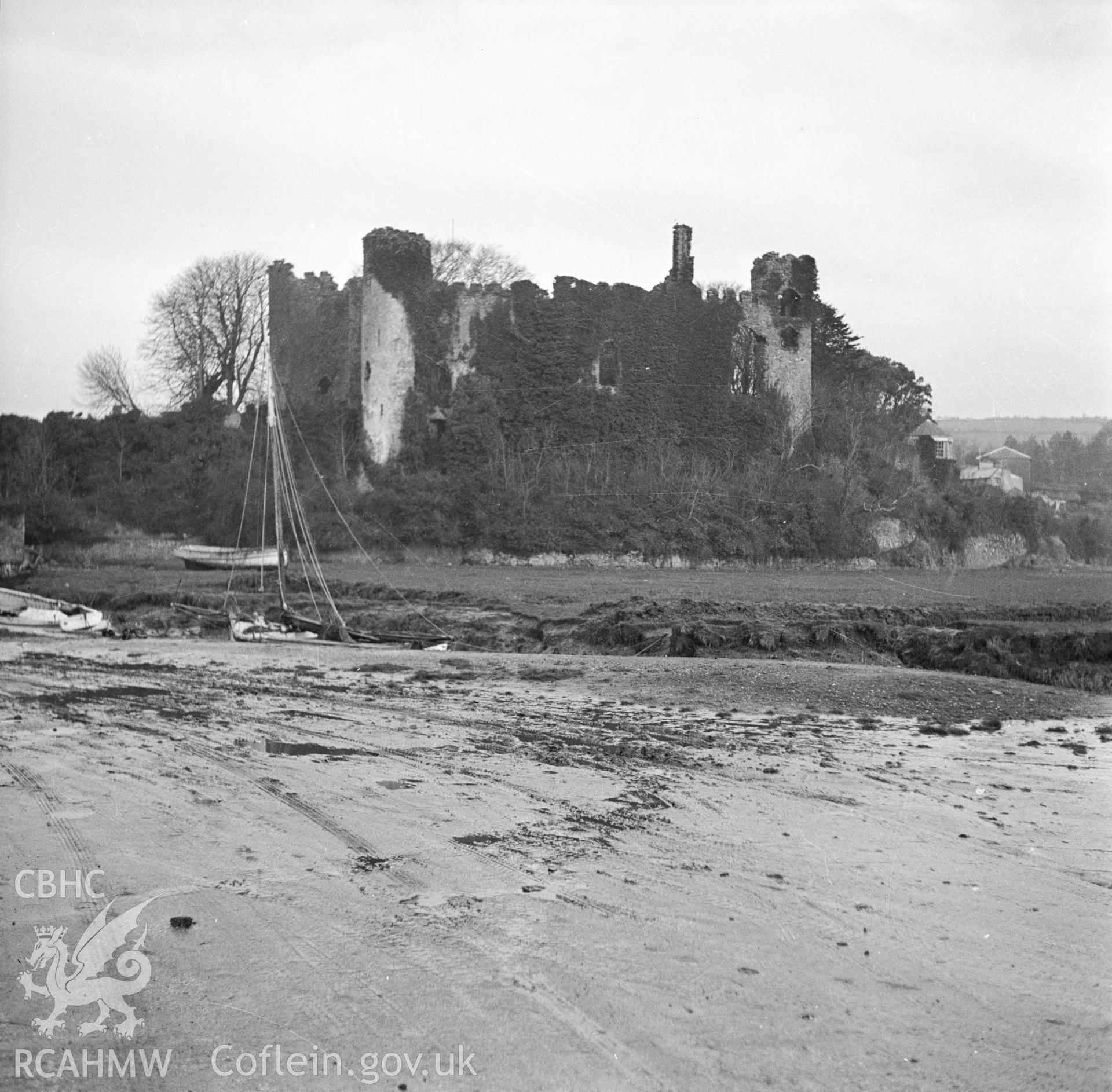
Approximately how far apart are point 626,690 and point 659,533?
23020 millimetres

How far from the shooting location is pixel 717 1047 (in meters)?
3.62

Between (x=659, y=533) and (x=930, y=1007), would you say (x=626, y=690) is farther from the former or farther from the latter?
(x=659, y=533)

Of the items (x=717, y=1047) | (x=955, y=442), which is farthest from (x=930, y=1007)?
(x=955, y=442)

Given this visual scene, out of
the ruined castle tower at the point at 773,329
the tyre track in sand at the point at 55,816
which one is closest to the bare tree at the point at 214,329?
the ruined castle tower at the point at 773,329

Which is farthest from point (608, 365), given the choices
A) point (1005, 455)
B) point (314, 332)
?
point (1005, 455)

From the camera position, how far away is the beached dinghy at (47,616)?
17812mm

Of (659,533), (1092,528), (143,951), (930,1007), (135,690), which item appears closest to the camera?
(930,1007)

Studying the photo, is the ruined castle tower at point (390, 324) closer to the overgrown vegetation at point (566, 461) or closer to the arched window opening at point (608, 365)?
the overgrown vegetation at point (566, 461)

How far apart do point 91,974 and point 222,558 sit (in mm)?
26857

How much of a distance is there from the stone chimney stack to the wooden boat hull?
64.0ft

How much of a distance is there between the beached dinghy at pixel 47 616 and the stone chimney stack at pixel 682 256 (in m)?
28.0

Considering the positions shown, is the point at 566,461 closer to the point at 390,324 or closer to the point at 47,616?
the point at 390,324

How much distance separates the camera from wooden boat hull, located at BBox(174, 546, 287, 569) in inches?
1133

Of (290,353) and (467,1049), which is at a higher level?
(290,353)
